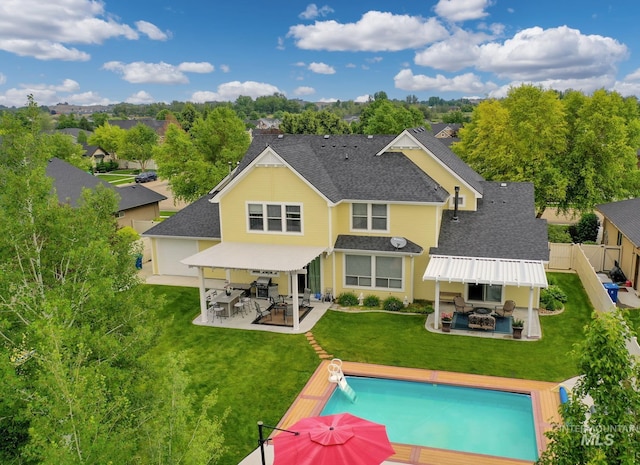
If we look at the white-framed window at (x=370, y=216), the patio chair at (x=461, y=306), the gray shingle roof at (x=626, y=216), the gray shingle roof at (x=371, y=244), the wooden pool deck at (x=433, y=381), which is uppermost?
the white-framed window at (x=370, y=216)

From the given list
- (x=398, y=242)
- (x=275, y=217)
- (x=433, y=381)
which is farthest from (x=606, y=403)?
(x=275, y=217)

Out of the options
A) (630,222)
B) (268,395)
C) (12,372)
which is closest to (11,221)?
(12,372)

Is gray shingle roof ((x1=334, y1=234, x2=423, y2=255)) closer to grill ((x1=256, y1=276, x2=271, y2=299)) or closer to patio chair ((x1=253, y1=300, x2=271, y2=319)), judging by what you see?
grill ((x1=256, y1=276, x2=271, y2=299))

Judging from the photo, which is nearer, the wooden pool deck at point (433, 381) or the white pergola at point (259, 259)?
the wooden pool deck at point (433, 381)

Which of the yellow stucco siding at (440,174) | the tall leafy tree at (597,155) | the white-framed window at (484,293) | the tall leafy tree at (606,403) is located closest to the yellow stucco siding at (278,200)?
the yellow stucco siding at (440,174)

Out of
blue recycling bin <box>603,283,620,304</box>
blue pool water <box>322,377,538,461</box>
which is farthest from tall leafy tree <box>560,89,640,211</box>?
blue pool water <box>322,377,538,461</box>

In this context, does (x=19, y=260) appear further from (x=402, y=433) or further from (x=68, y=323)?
(x=402, y=433)

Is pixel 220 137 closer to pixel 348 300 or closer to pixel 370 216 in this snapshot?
pixel 370 216

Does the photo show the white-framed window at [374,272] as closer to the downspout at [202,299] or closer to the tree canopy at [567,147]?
the downspout at [202,299]
